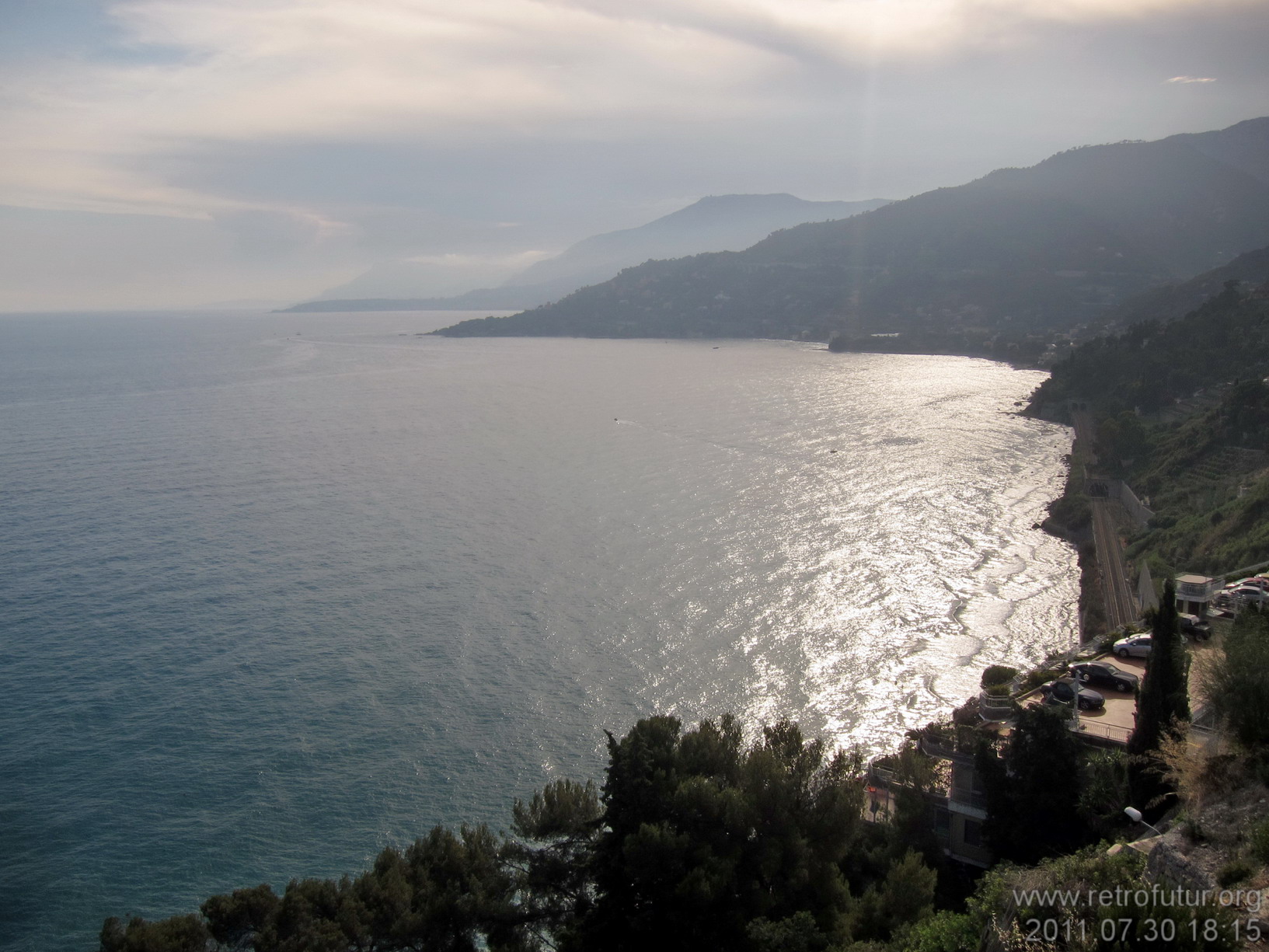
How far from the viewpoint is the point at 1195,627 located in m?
15.2

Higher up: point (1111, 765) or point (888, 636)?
point (1111, 765)

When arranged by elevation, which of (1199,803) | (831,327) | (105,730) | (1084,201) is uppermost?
(1084,201)

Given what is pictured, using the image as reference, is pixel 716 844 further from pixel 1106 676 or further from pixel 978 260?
pixel 978 260

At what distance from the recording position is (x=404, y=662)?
797 inches

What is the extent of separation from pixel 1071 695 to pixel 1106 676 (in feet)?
5.41

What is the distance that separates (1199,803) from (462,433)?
143 ft

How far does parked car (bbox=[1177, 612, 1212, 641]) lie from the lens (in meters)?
14.9

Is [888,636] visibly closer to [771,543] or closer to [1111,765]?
[771,543]

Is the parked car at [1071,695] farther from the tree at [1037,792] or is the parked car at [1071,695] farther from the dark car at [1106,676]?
the tree at [1037,792]

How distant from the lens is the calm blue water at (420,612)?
15.2 m

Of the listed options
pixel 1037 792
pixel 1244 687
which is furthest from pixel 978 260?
pixel 1244 687

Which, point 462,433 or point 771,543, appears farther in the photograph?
point 462,433

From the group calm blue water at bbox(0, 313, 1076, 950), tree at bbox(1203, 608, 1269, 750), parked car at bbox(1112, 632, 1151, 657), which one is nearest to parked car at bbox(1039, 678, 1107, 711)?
parked car at bbox(1112, 632, 1151, 657)

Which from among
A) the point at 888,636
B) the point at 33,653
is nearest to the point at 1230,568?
the point at 888,636
